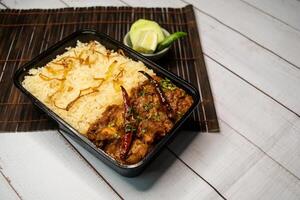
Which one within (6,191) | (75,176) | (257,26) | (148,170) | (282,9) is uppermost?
(282,9)

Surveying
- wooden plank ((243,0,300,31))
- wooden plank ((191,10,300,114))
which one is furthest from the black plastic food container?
wooden plank ((243,0,300,31))

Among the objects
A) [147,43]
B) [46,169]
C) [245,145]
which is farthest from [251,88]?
[46,169]

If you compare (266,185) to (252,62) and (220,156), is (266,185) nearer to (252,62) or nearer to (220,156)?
(220,156)

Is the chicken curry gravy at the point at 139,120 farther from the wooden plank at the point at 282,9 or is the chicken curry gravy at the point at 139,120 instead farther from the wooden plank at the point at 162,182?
the wooden plank at the point at 282,9

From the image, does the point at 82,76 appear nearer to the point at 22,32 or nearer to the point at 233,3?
the point at 22,32

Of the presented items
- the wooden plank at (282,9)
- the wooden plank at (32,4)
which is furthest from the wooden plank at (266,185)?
the wooden plank at (32,4)

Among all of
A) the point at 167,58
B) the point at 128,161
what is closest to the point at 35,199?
the point at 128,161
